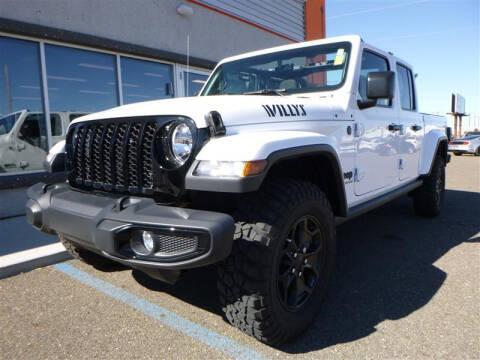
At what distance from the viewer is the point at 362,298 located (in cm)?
258

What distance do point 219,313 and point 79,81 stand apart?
4.95 metres

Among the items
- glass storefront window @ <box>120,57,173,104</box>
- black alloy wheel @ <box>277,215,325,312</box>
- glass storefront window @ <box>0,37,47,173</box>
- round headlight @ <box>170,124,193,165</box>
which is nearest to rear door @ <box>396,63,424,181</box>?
black alloy wheel @ <box>277,215,325,312</box>

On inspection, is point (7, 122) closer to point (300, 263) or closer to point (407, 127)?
point (300, 263)

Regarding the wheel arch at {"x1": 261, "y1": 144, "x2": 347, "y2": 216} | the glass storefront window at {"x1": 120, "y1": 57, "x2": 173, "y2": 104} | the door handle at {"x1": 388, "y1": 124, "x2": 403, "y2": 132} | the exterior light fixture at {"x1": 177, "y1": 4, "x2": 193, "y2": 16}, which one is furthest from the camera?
the exterior light fixture at {"x1": 177, "y1": 4, "x2": 193, "y2": 16}

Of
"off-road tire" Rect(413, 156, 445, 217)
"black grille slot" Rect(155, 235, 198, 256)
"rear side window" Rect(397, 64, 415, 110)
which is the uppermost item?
"rear side window" Rect(397, 64, 415, 110)

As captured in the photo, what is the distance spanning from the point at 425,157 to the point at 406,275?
206cm

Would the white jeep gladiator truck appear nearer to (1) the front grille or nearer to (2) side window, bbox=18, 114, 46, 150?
(1) the front grille

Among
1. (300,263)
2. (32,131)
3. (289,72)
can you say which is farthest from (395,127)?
(32,131)

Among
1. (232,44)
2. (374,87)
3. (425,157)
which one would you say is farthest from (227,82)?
(232,44)

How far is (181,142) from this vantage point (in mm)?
1894

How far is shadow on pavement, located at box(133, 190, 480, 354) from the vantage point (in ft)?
7.39

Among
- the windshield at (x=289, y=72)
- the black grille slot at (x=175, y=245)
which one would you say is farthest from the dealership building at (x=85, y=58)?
the black grille slot at (x=175, y=245)

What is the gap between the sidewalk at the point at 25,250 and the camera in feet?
10.3

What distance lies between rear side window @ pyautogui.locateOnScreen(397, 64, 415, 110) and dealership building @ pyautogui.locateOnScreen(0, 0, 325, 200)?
2.40 meters
